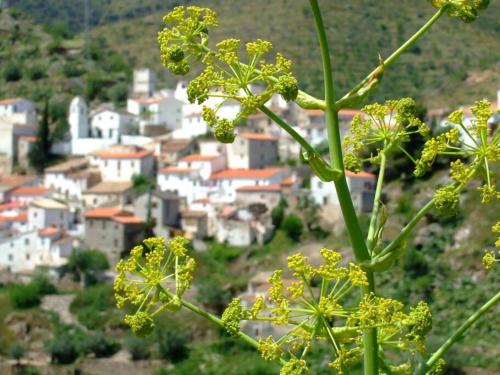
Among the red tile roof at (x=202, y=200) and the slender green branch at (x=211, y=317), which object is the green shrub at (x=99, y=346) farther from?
the slender green branch at (x=211, y=317)

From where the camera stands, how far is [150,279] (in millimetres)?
3283

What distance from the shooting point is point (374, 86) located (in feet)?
11.0

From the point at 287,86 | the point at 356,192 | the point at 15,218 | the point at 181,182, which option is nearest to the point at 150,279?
the point at 287,86

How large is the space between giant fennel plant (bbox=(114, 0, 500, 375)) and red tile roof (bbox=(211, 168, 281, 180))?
50.0 m

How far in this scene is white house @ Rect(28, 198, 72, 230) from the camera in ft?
173

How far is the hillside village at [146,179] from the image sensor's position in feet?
168

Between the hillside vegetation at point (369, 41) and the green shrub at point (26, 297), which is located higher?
the hillside vegetation at point (369, 41)

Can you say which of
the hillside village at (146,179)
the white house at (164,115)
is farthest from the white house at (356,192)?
the white house at (164,115)

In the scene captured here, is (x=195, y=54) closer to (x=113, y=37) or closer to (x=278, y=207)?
(x=278, y=207)

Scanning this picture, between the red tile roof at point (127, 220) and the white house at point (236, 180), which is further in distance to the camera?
the white house at point (236, 180)

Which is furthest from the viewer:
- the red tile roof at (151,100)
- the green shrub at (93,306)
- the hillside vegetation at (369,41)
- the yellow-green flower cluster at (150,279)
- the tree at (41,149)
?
the hillside vegetation at (369,41)

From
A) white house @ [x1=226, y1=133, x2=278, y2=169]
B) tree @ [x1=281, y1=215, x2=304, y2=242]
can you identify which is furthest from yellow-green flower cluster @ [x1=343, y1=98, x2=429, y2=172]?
white house @ [x1=226, y1=133, x2=278, y2=169]

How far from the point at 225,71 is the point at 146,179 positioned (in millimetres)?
54515

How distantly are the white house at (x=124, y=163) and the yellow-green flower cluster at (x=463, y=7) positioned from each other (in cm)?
5444
